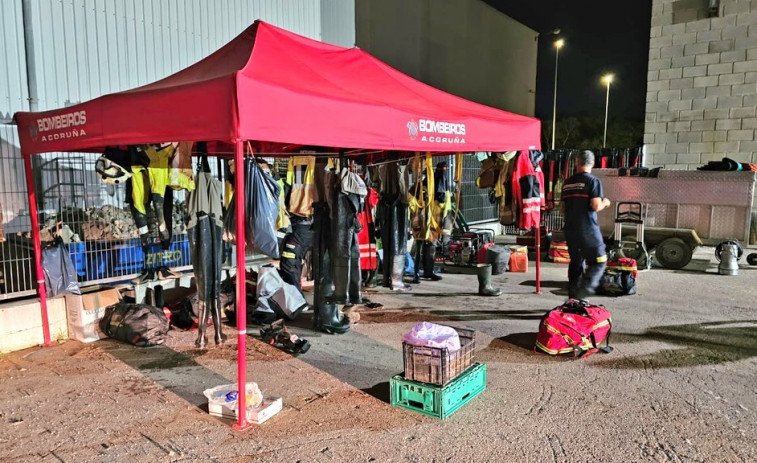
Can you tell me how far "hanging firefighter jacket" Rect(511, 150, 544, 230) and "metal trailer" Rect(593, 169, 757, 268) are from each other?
13.7 feet

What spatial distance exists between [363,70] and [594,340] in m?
3.67

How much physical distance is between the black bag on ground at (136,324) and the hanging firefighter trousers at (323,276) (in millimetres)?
1773

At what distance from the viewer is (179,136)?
12.4ft

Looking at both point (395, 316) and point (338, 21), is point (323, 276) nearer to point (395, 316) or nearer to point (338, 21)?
point (395, 316)

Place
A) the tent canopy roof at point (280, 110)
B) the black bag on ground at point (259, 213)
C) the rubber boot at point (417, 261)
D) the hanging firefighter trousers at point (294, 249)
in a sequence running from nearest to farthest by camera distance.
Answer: the tent canopy roof at point (280, 110) < the black bag on ground at point (259, 213) < the hanging firefighter trousers at point (294, 249) < the rubber boot at point (417, 261)

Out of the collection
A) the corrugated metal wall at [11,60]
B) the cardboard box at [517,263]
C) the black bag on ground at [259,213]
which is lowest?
the cardboard box at [517,263]

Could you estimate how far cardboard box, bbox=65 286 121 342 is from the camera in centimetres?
598

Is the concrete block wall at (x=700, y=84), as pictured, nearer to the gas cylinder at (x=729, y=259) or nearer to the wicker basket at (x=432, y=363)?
the gas cylinder at (x=729, y=259)

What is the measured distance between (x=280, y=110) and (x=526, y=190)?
4.79 metres

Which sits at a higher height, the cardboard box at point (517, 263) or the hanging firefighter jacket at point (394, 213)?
the hanging firefighter jacket at point (394, 213)

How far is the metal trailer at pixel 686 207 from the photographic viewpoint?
31.8 feet

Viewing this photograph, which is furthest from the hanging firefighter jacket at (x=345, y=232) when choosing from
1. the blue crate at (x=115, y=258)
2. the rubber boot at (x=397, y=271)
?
the blue crate at (x=115, y=258)

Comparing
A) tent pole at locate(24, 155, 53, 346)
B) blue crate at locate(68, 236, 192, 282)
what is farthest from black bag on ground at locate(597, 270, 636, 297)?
tent pole at locate(24, 155, 53, 346)

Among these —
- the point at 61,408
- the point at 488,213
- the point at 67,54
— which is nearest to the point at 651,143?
the point at 488,213
